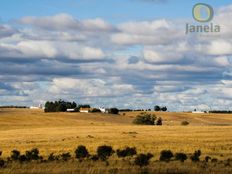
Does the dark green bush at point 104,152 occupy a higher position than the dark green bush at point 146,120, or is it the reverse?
the dark green bush at point 146,120

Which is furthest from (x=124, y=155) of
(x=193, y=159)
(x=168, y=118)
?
(x=168, y=118)

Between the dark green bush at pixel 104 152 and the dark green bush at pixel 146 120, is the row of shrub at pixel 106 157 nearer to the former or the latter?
the dark green bush at pixel 104 152

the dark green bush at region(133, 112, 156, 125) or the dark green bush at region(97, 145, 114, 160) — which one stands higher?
the dark green bush at region(133, 112, 156, 125)

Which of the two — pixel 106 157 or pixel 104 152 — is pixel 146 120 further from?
pixel 106 157

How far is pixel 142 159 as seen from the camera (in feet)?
94.1

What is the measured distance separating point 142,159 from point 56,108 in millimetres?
169109

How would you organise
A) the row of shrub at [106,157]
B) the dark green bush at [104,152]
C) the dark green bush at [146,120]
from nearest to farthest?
the row of shrub at [106,157] < the dark green bush at [104,152] < the dark green bush at [146,120]

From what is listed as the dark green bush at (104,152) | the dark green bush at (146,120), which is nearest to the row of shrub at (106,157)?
the dark green bush at (104,152)

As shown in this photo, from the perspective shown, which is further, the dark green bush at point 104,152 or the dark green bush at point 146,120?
the dark green bush at point 146,120

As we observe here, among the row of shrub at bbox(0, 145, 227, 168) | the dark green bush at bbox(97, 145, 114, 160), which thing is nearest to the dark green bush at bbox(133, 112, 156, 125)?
the dark green bush at bbox(97, 145, 114, 160)

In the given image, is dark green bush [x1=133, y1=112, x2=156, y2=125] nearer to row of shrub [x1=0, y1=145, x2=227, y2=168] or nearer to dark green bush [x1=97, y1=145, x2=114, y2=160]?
dark green bush [x1=97, y1=145, x2=114, y2=160]

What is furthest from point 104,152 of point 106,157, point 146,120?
point 146,120

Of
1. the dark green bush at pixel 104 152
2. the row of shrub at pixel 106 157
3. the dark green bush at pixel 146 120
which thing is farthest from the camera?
the dark green bush at pixel 146 120

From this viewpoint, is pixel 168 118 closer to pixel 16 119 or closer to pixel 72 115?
pixel 72 115
